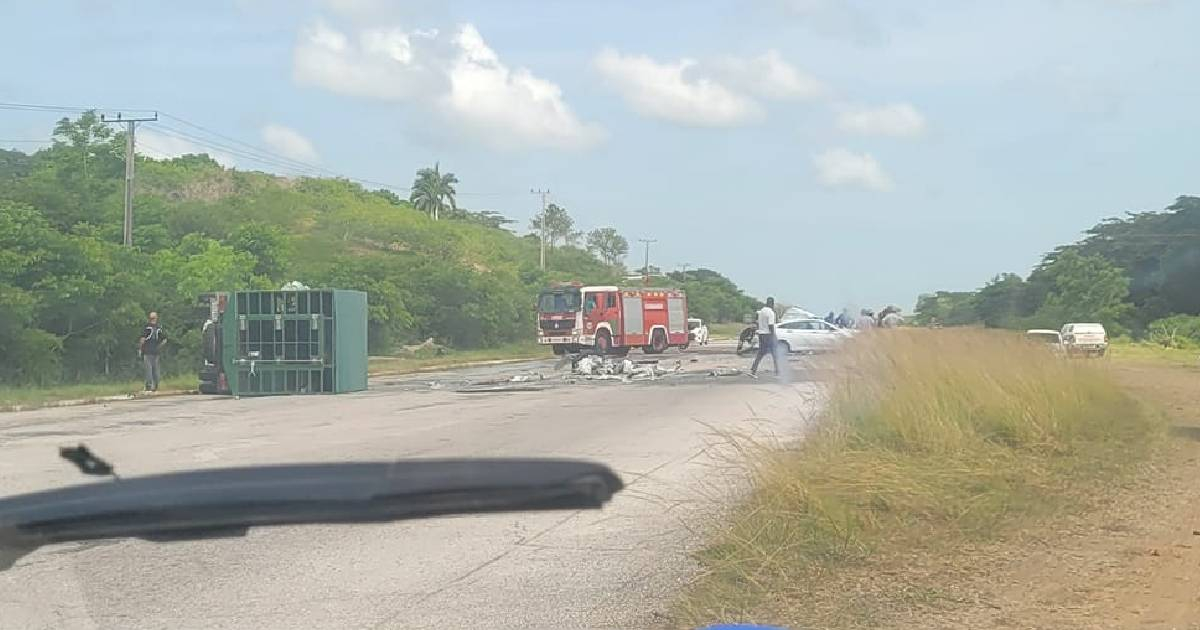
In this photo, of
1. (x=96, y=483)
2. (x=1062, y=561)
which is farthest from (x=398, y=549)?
(x=1062, y=561)

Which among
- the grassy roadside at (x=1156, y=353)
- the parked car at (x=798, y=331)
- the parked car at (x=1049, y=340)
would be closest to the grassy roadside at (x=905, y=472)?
the parked car at (x=1049, y=340)

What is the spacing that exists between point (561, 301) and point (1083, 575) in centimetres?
3694

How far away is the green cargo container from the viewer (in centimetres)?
2481

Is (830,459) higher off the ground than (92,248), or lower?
lower

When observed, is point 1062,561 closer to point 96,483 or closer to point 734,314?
point 96,483

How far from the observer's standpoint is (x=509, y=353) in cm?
5241

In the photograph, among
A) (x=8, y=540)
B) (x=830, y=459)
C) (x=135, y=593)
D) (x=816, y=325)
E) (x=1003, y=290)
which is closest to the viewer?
(x=8, y=540)

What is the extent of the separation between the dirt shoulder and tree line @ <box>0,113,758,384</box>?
23581 mm

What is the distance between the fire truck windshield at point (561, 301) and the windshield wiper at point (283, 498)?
3750 centimetres

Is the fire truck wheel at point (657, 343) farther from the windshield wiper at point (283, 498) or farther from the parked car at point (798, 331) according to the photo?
the windshield wiper at point (283, 498)

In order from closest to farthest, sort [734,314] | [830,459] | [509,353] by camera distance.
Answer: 1. [830,459]
2. [509,353]
3. [734,314]

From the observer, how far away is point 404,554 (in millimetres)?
8539

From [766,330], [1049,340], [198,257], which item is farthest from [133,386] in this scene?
[1049,340]

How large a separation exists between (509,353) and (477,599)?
45.2m
